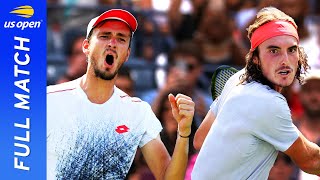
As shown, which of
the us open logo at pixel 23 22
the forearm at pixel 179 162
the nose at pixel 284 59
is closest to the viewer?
the us open logo at pixel 23 22

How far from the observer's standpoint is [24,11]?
5129mm

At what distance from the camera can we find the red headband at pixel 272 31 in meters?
5.28

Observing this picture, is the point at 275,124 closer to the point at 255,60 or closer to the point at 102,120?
the point at 255,60

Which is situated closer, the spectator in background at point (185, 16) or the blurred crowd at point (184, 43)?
the blurred crowd at point (184, 43)

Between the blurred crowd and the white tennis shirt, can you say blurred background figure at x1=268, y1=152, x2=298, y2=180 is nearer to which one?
the blurred crowd

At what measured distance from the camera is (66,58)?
842 cm

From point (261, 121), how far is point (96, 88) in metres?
0.90

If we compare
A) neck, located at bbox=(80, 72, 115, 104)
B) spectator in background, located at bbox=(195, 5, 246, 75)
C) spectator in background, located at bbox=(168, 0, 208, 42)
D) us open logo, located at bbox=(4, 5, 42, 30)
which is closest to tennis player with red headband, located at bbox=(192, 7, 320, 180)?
neck, located at bbox=(80, 72, 115, 104)

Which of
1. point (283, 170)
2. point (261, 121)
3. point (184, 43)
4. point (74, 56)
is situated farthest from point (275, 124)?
point (184, 43)

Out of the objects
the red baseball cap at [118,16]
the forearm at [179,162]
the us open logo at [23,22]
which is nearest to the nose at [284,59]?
the forearm at [179,162]

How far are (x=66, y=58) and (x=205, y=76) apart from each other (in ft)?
3.86

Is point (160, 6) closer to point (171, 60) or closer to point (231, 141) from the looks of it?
point (171, 60)

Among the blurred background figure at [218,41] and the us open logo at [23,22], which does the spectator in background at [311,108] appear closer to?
the blurred background figure at [218,41]

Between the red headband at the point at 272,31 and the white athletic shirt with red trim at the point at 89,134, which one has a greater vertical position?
the red headband at the point at 272,31
